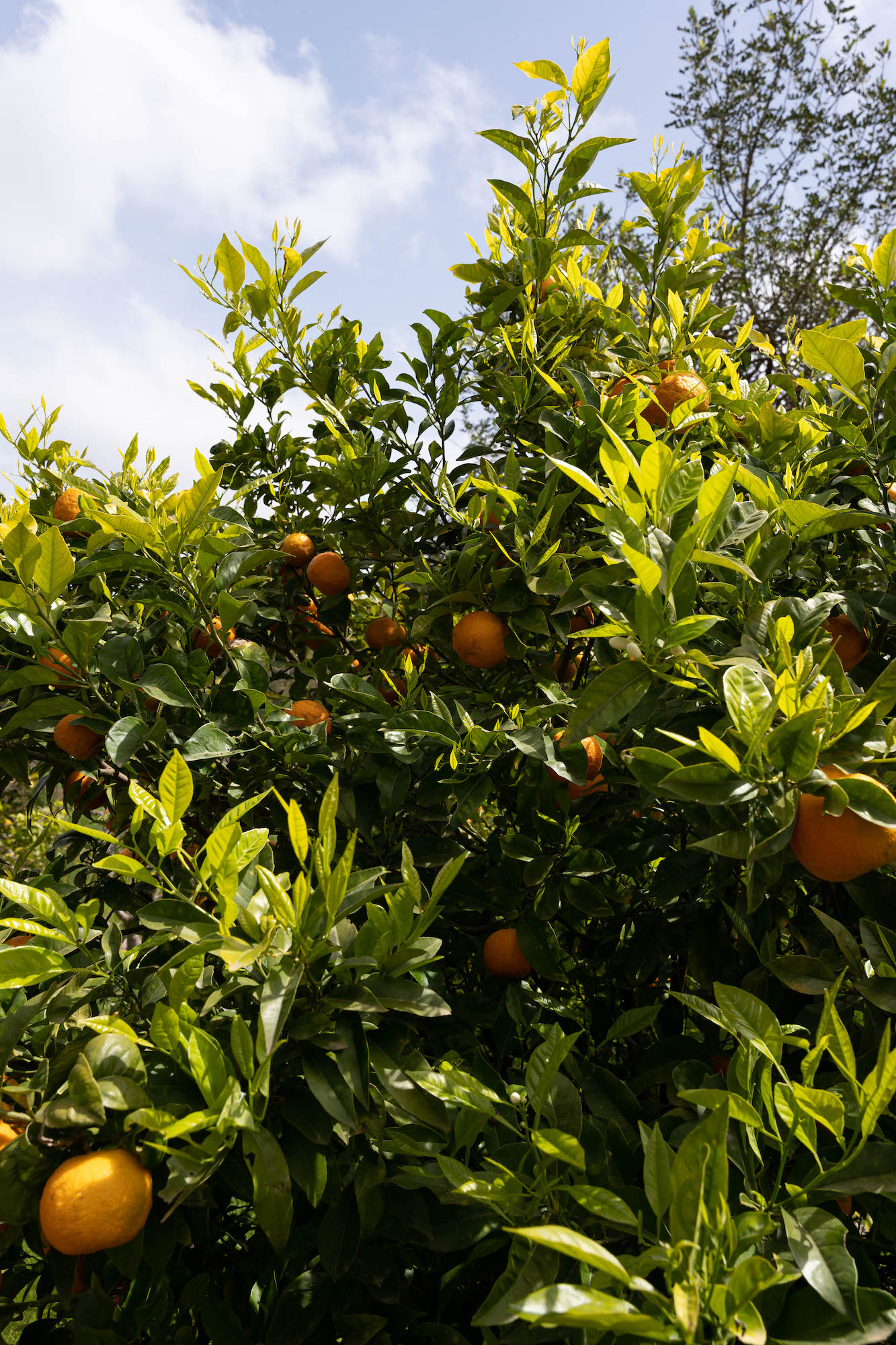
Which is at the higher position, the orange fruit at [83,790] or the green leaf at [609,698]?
the green leaf at [609,698]

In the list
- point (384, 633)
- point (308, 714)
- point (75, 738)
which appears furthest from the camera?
point (384, 633)

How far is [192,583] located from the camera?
1.51 meters

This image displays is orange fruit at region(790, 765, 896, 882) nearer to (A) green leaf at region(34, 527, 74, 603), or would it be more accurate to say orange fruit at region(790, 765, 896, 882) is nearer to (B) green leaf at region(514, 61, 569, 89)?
(A) green leaf at region(34, 527, 74, 603)

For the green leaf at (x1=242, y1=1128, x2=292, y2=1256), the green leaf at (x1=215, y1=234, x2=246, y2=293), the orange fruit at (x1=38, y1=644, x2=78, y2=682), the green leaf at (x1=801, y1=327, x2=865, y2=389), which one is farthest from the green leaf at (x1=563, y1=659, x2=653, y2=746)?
the green leaf at (x1=215, y1=234, x2=246, y2=293)

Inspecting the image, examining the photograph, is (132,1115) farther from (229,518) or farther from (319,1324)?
(229,518)

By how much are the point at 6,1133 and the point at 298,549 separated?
4.49ft

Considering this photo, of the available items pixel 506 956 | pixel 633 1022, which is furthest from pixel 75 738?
pixel 633 1022

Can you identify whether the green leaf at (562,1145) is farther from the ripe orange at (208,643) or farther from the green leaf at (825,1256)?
the ripe orange at (208,643)

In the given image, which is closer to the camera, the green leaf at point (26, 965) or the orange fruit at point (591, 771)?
the green leaf at point (26, 965)

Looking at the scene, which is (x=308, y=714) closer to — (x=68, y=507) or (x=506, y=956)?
(x=506, y=956)

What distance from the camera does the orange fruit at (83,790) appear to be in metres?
1.92

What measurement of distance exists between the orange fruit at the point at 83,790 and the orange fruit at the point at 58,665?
17.8 inches

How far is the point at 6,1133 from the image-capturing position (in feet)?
3.40

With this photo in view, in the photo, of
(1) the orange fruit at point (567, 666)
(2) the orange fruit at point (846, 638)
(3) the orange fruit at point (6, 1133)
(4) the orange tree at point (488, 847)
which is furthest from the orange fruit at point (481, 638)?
(3) the orange fruit at point (6, 1133)
